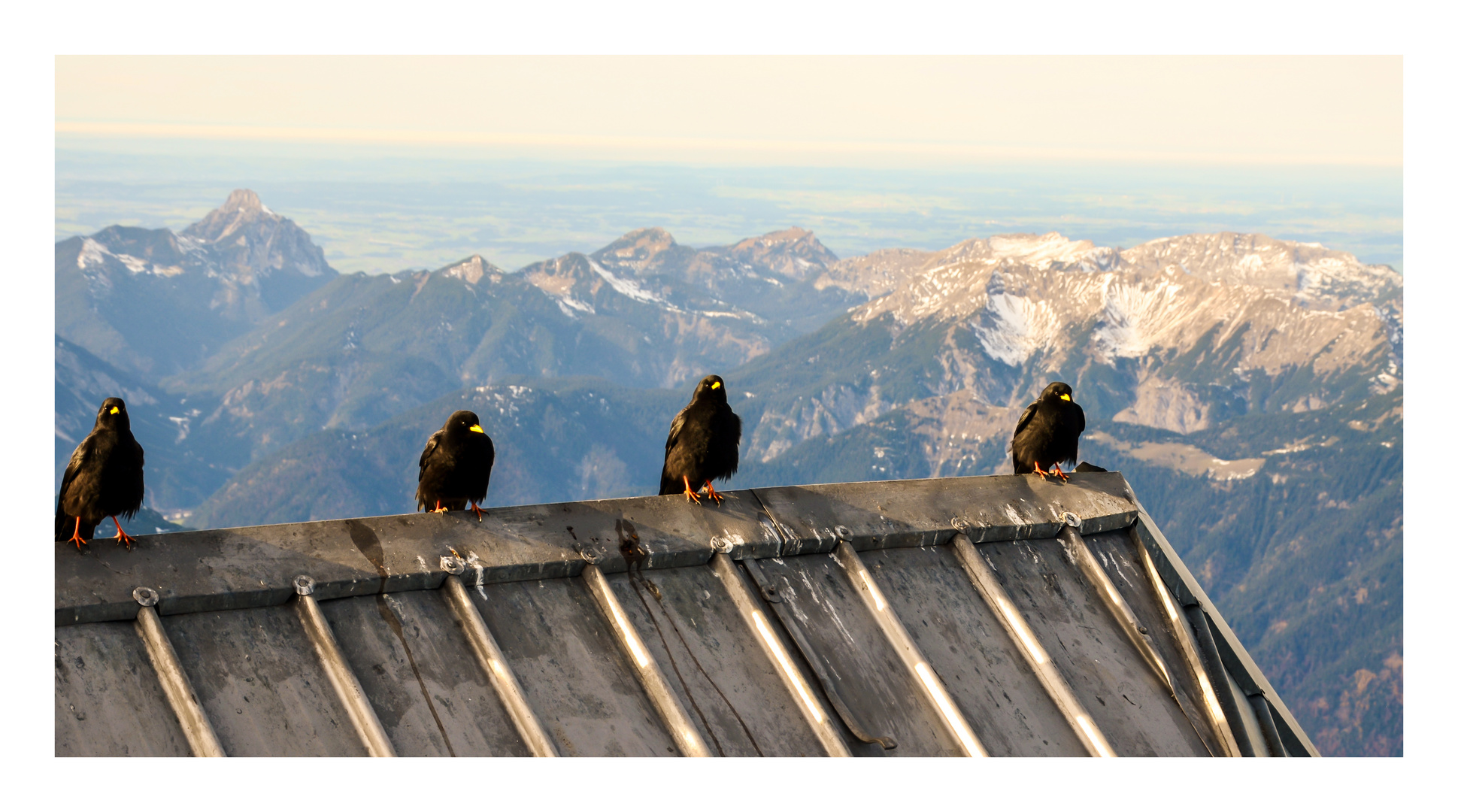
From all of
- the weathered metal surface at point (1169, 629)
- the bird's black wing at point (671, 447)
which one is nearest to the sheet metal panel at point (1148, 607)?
the weathered metal surface at point (1169, 629)

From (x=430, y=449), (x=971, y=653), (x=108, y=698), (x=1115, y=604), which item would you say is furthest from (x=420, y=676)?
(x=1115, y=604)

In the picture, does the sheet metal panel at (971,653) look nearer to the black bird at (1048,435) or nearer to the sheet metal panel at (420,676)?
the black bird at (1048,435)

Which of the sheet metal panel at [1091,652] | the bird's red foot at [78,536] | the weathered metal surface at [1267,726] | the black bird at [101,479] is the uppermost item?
the black bird at [101,479]

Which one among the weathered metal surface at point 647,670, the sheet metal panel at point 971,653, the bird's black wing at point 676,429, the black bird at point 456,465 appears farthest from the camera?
the bird's black wing at point 676,429

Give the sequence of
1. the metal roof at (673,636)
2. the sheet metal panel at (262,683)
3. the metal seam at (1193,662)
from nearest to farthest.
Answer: the sheet metal panel at (262,683) → the metal roof at (673,636) → the metal seam at (1193,662)

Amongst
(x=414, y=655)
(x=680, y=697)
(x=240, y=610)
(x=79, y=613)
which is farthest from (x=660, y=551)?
(x=79, y=613)

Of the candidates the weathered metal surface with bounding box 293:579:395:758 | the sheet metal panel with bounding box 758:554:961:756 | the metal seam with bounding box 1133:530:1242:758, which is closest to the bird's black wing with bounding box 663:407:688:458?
the sheet metal panel with bounding box 758:554:961:756

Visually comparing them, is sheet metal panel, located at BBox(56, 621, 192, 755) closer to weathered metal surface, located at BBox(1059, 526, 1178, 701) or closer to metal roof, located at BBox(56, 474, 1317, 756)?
metal roof, located at BBox(56, 474, 1317, 756)
